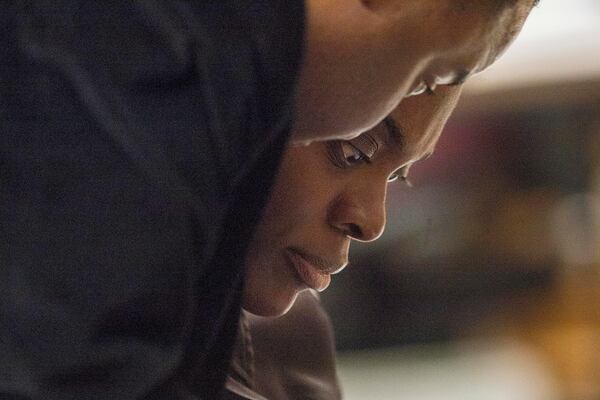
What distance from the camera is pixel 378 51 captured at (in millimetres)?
312

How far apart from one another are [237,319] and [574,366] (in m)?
1.55

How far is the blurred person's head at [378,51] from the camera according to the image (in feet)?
1.01

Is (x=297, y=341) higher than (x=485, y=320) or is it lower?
lower

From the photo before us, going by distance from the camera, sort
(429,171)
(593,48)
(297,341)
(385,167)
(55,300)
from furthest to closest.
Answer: (429,171), (593,48), (297,341), (385,167), (55,300)

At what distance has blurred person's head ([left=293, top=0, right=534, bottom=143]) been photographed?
12.2 inches

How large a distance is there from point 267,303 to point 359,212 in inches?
2.3

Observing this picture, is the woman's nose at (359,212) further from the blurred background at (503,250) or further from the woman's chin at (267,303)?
the blurred background at (503,250)

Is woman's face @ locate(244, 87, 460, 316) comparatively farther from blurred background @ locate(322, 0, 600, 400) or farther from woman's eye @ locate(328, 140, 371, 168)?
blurred background @ locate(322, 0, 600, 400)

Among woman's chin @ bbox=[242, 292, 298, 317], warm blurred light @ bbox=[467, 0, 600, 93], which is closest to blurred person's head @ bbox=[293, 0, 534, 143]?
woman's chin @ bbox=[242, 292, 298, 317]

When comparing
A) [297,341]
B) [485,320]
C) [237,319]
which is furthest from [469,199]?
[237,319]

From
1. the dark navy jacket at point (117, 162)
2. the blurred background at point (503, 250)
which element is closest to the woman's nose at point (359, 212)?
the dark navy jacket at point (117, 162)

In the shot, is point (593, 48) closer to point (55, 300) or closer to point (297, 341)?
point (297, 341)

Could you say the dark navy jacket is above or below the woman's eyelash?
below

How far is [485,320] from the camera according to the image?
1982mm
